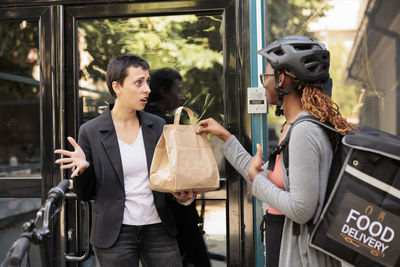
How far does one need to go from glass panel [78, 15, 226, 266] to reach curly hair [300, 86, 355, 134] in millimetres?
1082

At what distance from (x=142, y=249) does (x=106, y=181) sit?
0.44 metres

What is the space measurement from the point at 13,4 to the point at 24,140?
39.2 inches

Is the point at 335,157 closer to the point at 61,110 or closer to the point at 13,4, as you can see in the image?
the point at 61,110

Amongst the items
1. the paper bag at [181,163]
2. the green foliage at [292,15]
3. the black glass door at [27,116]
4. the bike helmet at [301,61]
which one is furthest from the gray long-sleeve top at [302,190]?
the black glass door at [27,116]

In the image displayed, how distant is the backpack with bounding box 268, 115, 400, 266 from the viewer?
5.92 ft

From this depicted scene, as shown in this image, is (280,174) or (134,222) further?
(134,222)

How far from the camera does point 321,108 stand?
1976mm

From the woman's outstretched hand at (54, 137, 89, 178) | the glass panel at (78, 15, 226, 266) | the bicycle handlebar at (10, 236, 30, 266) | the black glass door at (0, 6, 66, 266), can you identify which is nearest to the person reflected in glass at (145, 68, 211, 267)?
the glass panel at (78, 15, 226, 266)

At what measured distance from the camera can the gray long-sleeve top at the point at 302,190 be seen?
1871 mm

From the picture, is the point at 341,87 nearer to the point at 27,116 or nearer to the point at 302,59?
the point at 302,59

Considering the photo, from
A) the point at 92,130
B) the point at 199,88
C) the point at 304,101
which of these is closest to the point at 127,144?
the point at 92,130

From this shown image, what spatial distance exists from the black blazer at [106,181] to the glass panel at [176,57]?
63cm

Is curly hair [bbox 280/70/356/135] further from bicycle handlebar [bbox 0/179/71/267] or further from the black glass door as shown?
the black glass door

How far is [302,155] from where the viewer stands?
73.7 inches
